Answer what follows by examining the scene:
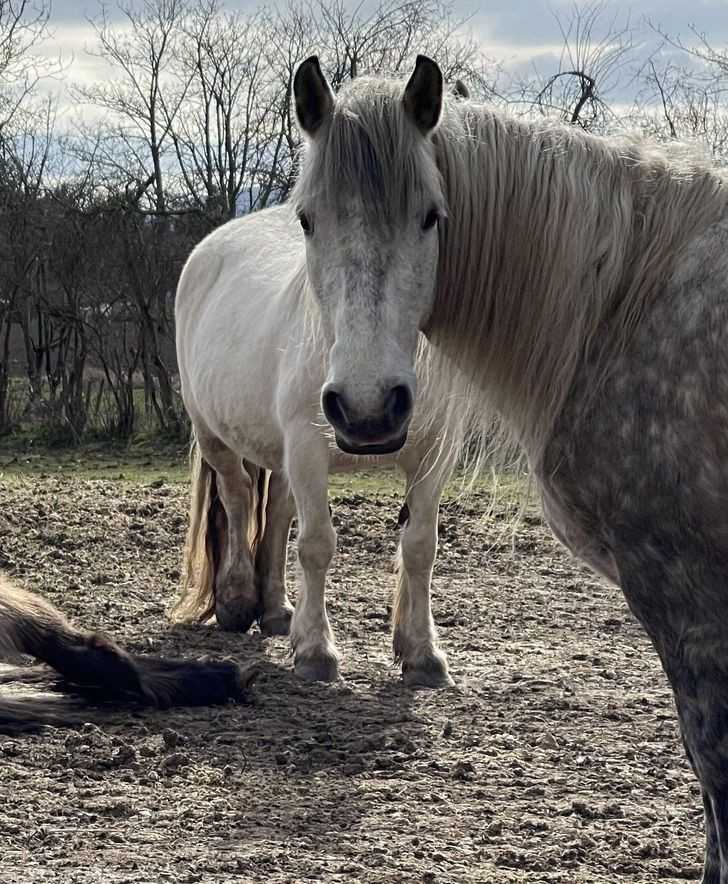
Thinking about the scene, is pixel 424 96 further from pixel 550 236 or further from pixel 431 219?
pixel 550 236

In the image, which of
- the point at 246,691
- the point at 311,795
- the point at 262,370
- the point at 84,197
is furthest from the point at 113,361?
the point at 311,795

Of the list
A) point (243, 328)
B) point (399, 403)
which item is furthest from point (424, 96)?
point (243, 328)

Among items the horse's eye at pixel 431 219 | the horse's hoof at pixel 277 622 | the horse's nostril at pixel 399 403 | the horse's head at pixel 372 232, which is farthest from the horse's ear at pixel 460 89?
the horse's hoof at pixel 277 622

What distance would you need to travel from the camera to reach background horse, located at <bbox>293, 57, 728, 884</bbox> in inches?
101

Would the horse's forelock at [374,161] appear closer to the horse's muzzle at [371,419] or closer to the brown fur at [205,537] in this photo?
the horse's muzzle at [371,419]

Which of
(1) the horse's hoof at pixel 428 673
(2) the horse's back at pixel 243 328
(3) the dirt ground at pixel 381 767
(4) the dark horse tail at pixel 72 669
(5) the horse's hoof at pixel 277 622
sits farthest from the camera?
(5) the horse's hoof at pixel 277 622

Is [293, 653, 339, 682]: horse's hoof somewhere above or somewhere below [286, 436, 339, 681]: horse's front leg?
below

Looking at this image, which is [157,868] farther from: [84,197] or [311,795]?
[84,197]

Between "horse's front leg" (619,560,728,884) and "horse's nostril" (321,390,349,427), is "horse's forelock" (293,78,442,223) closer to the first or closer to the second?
"horse's nostril" (321,390,349,427)

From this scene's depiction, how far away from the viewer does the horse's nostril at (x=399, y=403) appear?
2.57m

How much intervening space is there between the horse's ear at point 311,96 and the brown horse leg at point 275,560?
3245mm

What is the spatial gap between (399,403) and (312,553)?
8.00 ft

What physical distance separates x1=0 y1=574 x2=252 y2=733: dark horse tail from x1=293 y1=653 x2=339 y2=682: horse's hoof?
564mm

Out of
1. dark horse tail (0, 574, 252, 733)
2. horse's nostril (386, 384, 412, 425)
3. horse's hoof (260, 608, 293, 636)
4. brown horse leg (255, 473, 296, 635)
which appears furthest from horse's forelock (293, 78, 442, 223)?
horse's hoof (260, 608, 293, 636)
